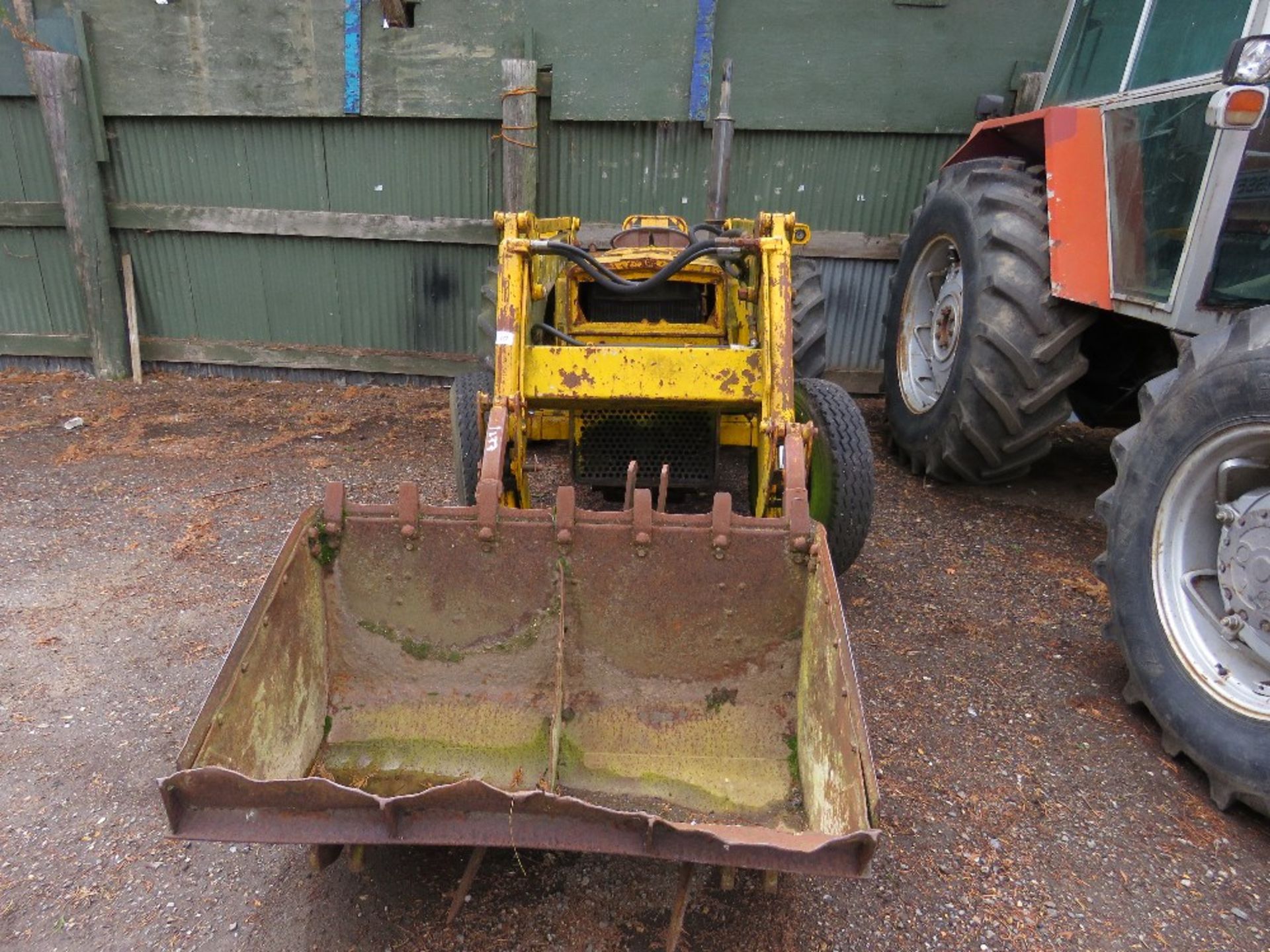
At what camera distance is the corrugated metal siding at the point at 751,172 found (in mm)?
5609

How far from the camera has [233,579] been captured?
351cm

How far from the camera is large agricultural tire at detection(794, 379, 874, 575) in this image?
3.09 metres

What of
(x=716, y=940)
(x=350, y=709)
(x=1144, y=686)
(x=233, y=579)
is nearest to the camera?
(x=716, y=940)

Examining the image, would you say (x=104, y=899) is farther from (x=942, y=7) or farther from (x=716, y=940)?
(x=942, y=7)

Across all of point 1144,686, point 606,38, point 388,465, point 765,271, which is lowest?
point 388,465

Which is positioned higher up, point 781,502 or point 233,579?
point 781,502

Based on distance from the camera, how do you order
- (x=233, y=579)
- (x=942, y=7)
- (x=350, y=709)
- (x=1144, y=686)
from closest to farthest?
(x=350, y=709) → (x=1144, y=686) → (x=233, y=579) → (x=942, y=7)

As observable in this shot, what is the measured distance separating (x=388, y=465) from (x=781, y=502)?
2892mm

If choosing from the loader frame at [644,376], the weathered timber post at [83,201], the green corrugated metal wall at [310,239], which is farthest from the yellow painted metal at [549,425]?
the weathered timber post at [83,201]

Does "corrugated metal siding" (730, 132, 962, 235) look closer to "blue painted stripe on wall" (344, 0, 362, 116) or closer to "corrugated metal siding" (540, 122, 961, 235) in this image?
"corrugated metal siding" (540, 122, 961, 235)

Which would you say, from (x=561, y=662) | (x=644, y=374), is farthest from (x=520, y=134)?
(x=561, y=662)

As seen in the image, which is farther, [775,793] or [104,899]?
[775,793]

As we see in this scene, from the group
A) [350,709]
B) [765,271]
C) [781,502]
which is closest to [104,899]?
[350,709]

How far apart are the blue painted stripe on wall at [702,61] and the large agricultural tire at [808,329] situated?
1.57m
